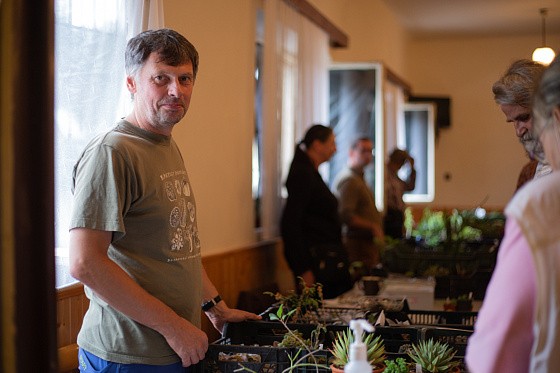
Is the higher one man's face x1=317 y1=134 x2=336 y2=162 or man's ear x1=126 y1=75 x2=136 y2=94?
man's ear x1=126 y1=75 x2=136 y2=94

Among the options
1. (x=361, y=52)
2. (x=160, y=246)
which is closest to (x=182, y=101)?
(x=160, y=246)

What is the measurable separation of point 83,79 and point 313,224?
2.48 metres

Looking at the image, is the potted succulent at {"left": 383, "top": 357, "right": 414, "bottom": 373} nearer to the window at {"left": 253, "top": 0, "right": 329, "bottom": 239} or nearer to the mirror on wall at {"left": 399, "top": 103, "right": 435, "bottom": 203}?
the window at {"left": 253, "top": 0, "right": 329, "bottom": 239}

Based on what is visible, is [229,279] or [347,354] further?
[229,279]

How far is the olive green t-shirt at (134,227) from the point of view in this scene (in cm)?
213

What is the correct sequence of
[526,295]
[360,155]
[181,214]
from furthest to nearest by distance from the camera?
[360,155] → [181,214] → [526,295]

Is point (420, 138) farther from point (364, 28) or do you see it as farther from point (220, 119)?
point (220, 119)

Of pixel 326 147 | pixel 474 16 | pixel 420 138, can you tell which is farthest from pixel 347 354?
pixel 420 138

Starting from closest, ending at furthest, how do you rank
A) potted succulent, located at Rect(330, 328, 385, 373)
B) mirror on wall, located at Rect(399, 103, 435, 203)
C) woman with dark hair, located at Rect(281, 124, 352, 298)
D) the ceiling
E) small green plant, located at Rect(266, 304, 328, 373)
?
potted succulent, located at Rect(330, 328, 385, 373), small green plant, located at Rect(266, 304, 328, 373), woman with dark hair, located at Rect(281, 124, 352, 298), the ceiling, mirror on wall, located at Rect(399, 103, 435, 203)

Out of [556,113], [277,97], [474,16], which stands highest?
[474,16]

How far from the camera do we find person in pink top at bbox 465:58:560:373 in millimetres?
1348

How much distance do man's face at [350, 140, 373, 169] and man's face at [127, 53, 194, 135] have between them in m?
4.45

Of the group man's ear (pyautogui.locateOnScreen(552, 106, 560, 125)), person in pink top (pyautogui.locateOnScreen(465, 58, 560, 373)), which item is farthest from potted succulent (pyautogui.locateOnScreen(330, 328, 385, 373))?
man's ear (pyautogui.locateOnScreen(552, 106, 560, 125))

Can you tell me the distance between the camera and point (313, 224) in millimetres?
5207
